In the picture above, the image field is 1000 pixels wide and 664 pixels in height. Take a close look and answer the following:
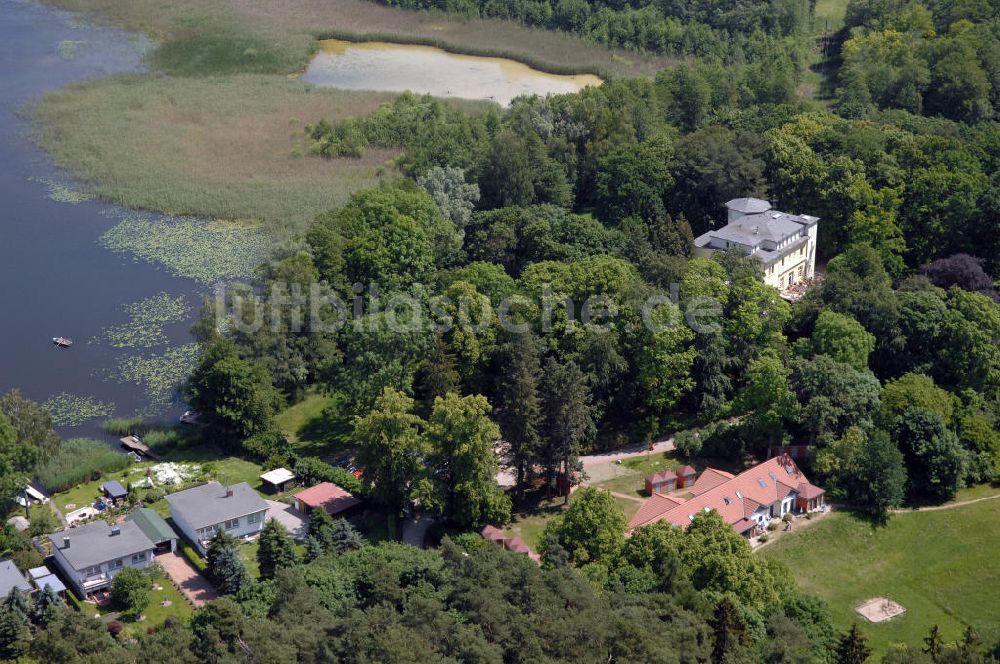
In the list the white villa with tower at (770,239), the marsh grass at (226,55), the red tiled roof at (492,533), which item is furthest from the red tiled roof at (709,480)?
the marsh grass at (226,55)

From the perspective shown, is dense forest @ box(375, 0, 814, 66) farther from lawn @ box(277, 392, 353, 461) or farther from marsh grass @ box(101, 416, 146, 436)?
marsh grass @ box(101, 416, 146, 436)

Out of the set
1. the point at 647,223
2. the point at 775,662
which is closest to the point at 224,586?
the point at 775,662

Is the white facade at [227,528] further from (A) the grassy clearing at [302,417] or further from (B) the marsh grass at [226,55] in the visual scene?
(B) the marsh grass at [226,55]

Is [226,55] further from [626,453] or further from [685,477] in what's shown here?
[685,477]

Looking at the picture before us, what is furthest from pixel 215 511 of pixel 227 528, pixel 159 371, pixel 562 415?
pixel 562 415

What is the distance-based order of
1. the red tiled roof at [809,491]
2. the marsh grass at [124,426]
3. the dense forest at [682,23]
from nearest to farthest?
the red tiled roof at [809,491]
the marsh grass at [124,426]
the dense forest at [682,23]

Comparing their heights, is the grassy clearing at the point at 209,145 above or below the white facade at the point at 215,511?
above

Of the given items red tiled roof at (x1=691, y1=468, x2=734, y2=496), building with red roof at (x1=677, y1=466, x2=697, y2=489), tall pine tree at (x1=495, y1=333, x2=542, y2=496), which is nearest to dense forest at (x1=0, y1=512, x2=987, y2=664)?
tall pine tree at (x1=495, y1=333, x2=542, y2=496)
